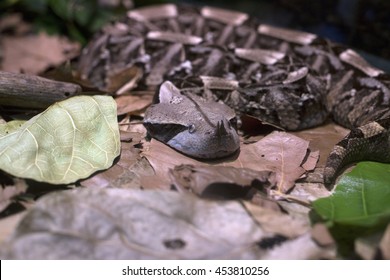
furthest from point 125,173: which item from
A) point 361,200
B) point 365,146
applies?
point 365,146

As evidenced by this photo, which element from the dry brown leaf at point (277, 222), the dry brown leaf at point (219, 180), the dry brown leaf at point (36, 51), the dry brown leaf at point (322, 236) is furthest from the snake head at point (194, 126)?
the dry brown leaf at point (36, 51)

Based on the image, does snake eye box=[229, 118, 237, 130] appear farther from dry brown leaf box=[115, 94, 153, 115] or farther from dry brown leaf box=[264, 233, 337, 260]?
dry brown leaf box=[264, 233, 337, 260]

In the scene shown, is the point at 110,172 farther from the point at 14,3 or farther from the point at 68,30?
the point at 14,3

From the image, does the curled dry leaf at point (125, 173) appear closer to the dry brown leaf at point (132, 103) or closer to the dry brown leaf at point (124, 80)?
the dry brown leaf at point (132, 103)

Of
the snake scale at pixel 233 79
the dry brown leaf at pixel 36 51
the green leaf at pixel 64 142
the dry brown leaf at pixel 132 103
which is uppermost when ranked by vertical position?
the green leaf at pixel 64 142

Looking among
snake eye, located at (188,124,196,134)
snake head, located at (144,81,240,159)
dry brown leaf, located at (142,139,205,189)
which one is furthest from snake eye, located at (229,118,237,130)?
dry brown leaf, located at (142,139,205,189)

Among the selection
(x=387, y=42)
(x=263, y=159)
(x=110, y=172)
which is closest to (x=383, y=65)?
(x=387, y=42)

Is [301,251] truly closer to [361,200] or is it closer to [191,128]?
[361,200]
